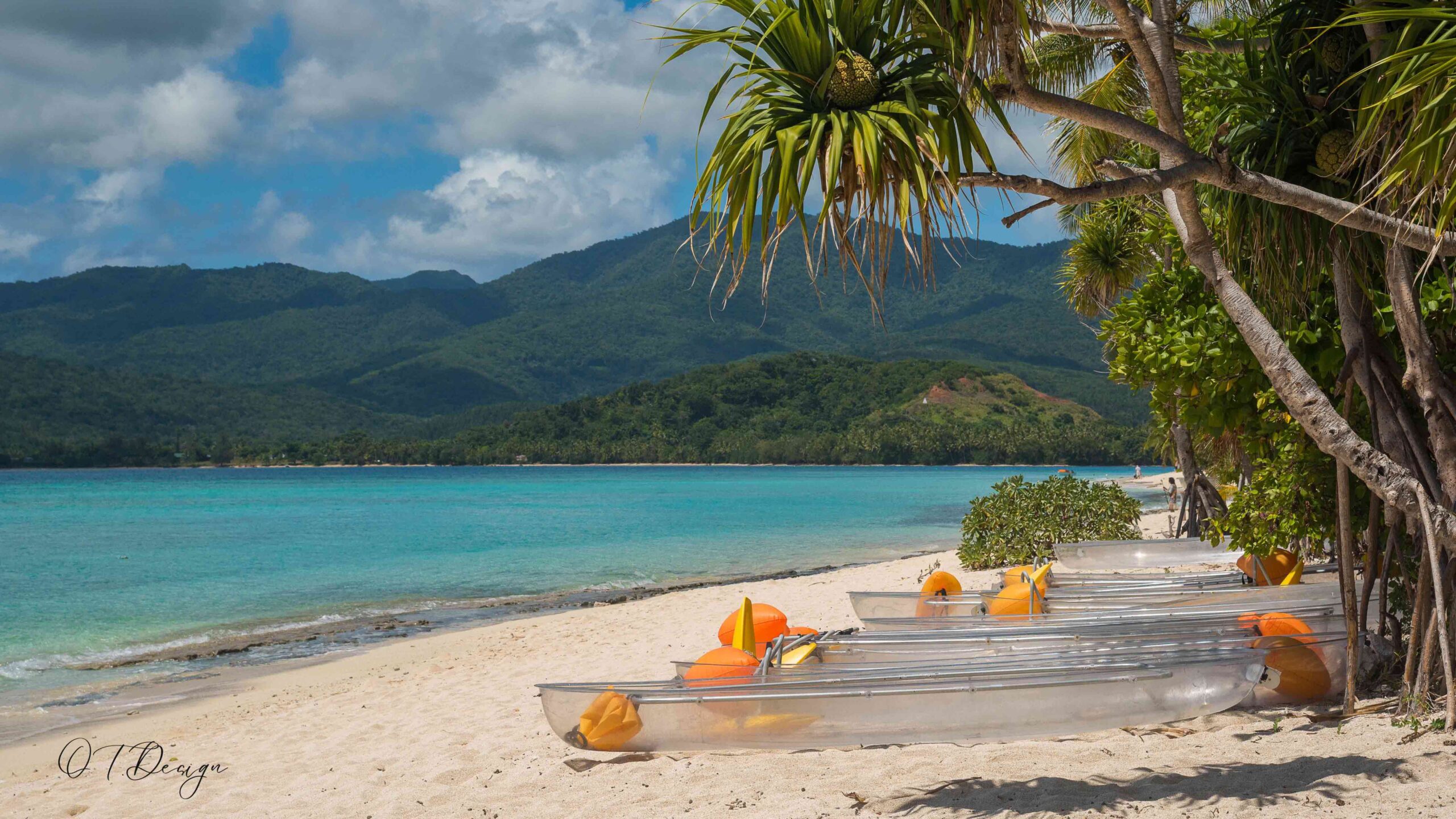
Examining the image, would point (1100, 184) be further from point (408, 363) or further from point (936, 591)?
point (408, 363)

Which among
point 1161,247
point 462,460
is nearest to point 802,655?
point 1161,247

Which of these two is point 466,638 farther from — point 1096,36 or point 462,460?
point 462,460

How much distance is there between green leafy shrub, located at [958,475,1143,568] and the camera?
47.6 ft

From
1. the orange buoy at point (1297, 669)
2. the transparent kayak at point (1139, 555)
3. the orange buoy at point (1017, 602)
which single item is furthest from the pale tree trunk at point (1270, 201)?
the transparent kayak at point (1139, 555)

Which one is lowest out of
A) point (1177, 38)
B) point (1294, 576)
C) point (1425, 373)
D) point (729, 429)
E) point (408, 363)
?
point (1294, 576)

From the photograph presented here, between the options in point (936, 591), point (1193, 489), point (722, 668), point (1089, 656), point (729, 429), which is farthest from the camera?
point (729, 429)

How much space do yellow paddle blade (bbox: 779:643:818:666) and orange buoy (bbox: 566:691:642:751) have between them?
963 mm

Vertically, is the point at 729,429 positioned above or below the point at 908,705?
above

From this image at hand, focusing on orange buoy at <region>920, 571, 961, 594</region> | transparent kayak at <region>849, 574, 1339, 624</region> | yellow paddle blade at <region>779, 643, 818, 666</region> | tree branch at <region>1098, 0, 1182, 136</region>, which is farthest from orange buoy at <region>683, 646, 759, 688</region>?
tree branch at <region>1098, 0, 1182, 136</region>

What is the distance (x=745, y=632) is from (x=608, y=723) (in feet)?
4.13

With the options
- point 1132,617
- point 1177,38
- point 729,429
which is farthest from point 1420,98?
point 729,429

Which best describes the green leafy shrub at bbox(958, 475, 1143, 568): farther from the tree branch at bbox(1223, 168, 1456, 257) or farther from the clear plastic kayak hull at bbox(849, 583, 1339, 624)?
the tree branch at bbox(1223, 168, 1456, 257)

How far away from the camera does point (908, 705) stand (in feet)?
16.9

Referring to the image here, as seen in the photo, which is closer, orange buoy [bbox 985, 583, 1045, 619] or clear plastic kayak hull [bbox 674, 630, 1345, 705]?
clear plastic kayak hull [bbox 674, 630, 1345, 705]
